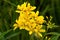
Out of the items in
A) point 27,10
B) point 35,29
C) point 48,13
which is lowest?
point 48,13

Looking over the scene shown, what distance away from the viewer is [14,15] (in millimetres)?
2135

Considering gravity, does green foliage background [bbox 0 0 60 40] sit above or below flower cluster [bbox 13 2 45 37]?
below

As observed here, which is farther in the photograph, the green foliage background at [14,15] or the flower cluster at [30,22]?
the green foliage background at [14,15]

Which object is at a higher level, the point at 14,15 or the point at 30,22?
the point at 30,22

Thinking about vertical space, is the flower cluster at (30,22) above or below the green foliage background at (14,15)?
above

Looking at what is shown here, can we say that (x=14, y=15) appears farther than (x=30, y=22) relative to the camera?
Yes

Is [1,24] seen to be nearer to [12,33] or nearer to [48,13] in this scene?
[12,33]

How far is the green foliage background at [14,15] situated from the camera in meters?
1.97

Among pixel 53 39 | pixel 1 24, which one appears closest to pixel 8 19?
pixel 1 24

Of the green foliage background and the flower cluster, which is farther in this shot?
the green foliage background

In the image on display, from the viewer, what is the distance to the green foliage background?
6.45ft

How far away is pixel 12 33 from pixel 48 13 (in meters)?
1.08

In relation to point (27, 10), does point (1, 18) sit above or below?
below

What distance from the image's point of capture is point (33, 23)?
56.7 inches
